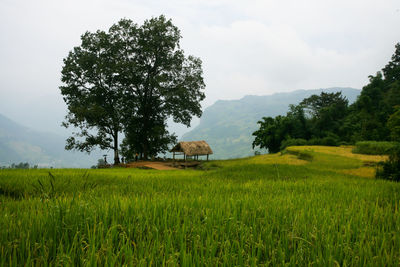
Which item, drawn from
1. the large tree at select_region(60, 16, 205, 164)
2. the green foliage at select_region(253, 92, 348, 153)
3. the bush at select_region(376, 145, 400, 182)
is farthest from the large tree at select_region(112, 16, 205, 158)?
the bush at select_region(376, 145, 400, 182)

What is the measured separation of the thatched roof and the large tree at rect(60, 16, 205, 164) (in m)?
1.59

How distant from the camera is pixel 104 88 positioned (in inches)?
1185

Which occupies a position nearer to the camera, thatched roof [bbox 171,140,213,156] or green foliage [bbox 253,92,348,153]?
thatched roof [bbox 171,140,213,156]

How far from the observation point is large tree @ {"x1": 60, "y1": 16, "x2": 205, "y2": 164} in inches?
1120

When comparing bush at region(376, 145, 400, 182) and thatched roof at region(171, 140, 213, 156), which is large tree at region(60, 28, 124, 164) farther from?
bush at region(376, 145, 400, 182)

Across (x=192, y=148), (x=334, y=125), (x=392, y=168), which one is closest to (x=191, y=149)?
(x=192, y=148)

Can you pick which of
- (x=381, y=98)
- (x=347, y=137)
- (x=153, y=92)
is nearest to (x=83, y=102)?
(x=153, y=92)

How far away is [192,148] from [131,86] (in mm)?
12184

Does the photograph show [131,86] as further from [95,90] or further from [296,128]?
[296,128]

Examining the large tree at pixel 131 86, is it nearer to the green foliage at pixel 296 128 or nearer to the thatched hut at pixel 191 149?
the thatched hut at pixel 191 149

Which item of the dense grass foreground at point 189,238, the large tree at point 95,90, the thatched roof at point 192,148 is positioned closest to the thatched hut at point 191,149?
the thatched roof at point 192,148

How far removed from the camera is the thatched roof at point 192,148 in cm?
2863

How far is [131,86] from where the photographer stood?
31.4m

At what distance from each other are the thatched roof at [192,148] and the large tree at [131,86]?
5.22ft
